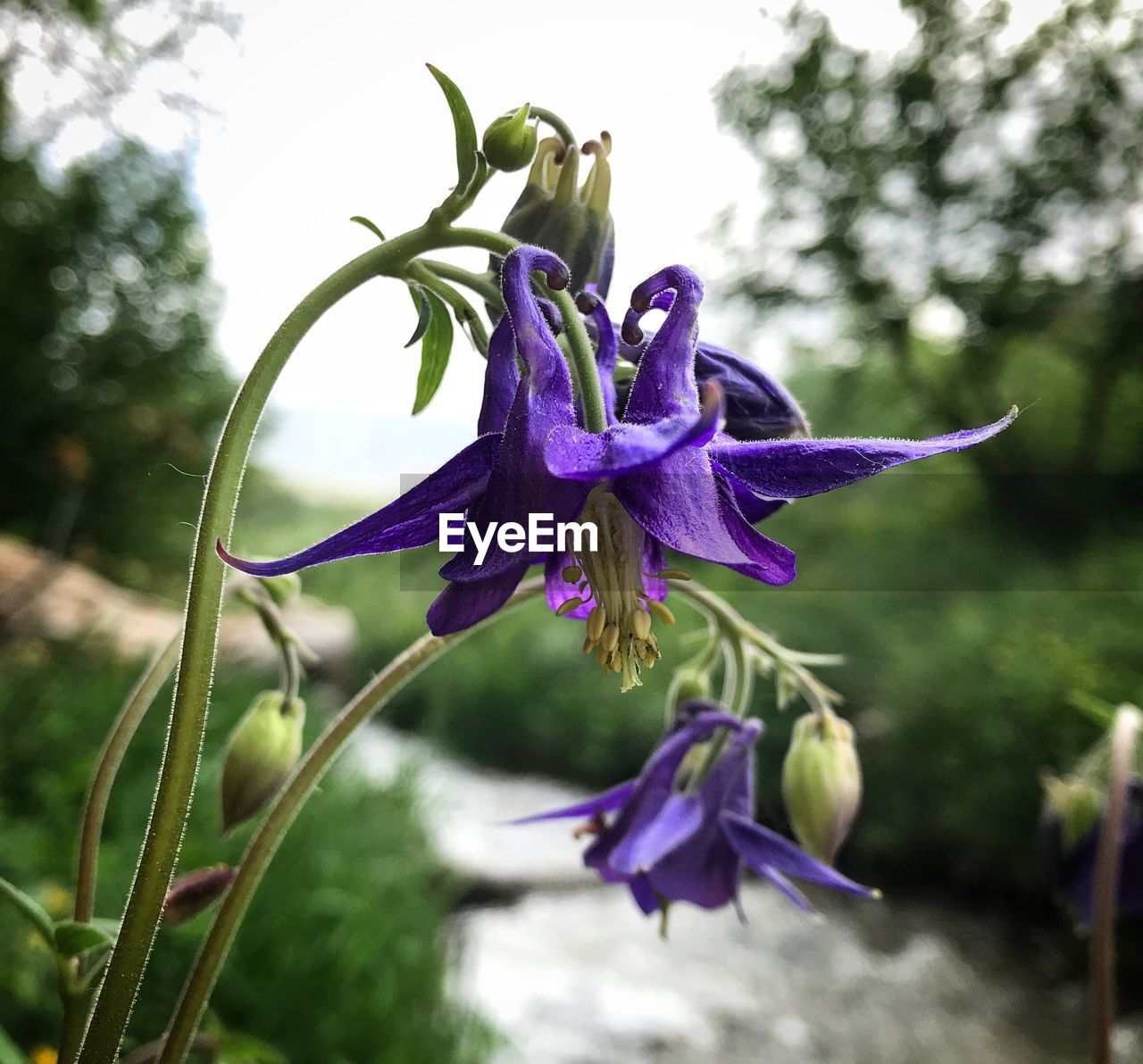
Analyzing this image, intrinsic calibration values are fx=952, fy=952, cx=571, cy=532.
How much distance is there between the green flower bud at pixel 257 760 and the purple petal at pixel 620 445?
0.79 ft

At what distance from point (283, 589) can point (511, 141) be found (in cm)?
22

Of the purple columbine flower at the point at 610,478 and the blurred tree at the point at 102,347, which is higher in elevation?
the blurred tree at the point at 102,347

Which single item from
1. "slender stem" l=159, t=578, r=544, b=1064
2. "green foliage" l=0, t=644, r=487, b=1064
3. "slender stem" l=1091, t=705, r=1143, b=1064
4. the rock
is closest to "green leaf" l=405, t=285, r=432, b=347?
"slender stem" l=159, t=578, r=544, b=1064

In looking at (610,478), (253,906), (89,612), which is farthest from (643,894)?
(89,612)

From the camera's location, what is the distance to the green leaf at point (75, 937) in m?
0.31

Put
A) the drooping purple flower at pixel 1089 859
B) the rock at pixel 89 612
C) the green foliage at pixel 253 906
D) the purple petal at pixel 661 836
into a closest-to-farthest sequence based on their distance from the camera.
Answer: the purple petal at pixel 661 836 → the drooping purple flower at pixel 1089 859 → the green foliage at pixel 253 906 → the rock at pixel 89 612

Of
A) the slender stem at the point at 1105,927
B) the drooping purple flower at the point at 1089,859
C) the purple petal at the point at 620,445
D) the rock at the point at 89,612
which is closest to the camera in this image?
the purple petal at the point at 620,445

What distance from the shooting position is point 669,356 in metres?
0.27

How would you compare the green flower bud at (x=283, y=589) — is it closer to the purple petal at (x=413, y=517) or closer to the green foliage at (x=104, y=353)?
the purple petal at (x=413, y=517)

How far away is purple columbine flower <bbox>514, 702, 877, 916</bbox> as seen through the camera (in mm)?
439

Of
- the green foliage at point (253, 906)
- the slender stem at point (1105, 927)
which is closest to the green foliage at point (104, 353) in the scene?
the green foliage at point (253, 906)

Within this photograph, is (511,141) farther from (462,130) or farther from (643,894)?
(643,894)

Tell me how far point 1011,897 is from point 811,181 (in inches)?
127

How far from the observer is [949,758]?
243 cm
